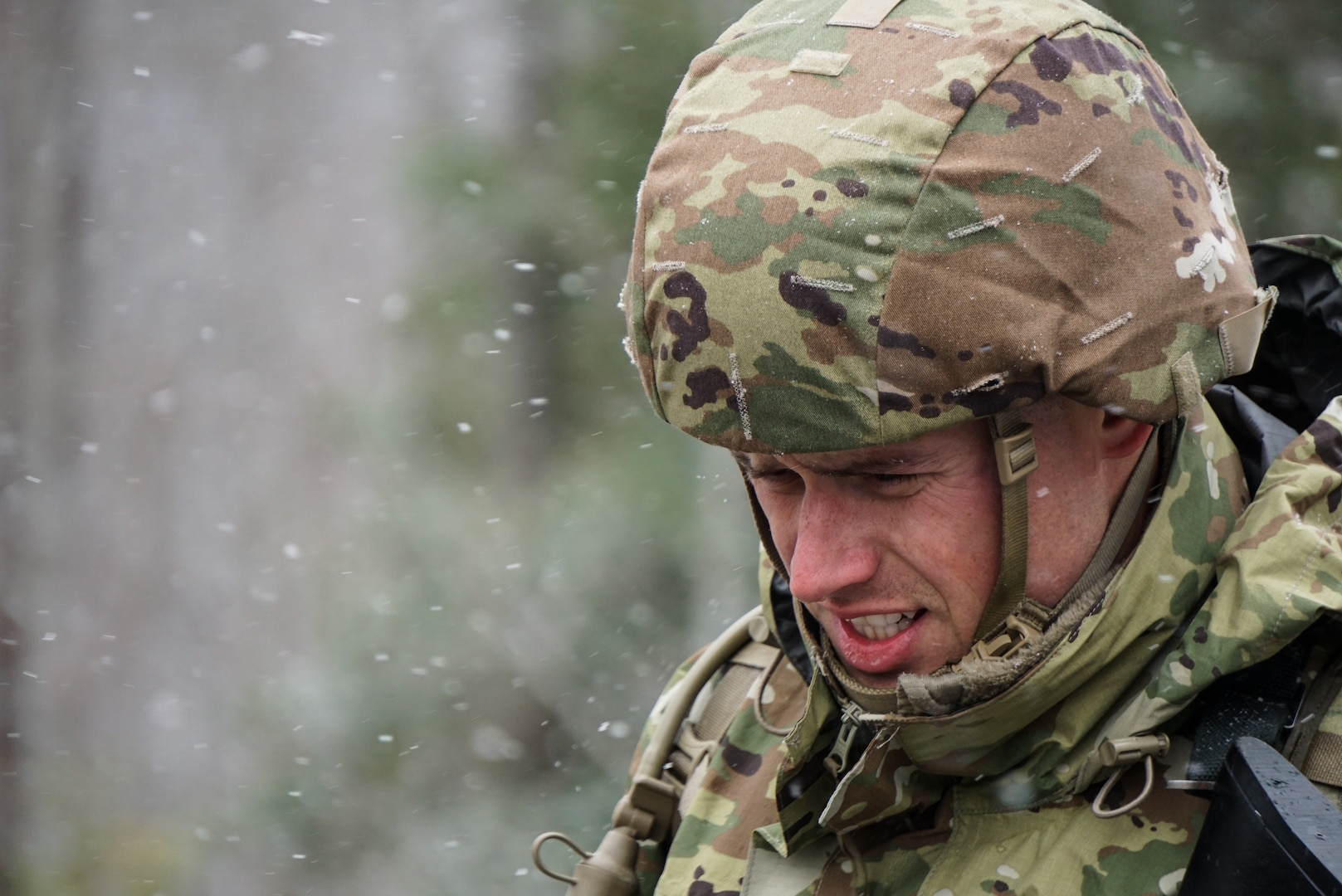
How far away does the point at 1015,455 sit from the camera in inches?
69.4

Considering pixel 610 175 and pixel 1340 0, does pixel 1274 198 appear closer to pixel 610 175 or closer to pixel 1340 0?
pixel 1340 0

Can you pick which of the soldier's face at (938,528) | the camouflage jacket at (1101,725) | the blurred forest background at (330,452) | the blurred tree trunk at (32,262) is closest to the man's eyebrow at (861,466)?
the soldier's face at (938,528)

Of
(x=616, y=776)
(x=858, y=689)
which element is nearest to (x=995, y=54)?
(x=858, y=689)

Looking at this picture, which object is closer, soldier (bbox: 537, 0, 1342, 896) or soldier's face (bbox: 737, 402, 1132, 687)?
soldier (bbox: 537, 0, 1342, 896)

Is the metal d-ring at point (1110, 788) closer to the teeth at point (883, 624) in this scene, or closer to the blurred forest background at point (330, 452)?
the teeth at point (883, 624)

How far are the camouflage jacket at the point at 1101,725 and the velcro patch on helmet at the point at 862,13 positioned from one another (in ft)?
2.34

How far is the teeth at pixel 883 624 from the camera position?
1874 mm

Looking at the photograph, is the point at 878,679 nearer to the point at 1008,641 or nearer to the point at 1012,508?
the point at 1008,641

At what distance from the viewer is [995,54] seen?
1.69 m

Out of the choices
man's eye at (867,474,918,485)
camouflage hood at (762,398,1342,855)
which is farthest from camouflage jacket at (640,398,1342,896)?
man's eye at (867,474,918,485)

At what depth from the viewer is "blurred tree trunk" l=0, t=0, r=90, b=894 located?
7.88 m

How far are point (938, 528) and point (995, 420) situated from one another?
0.17 metres

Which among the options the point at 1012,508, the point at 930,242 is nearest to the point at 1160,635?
the point at 1012,508

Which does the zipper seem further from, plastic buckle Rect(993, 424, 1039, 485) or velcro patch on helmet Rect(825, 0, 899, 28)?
velcro patch on helmet Rect(825, 0, 899, 28)
